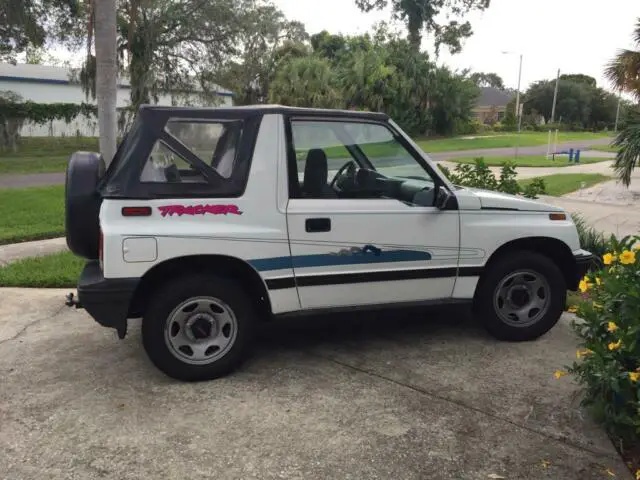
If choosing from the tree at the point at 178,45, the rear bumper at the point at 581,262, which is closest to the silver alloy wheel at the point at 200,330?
the rear bumper at the point at 581,262

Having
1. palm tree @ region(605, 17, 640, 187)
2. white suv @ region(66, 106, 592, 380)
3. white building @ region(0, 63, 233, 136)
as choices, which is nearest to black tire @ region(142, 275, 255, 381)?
white suv @ region(66, 106, 592, 380)

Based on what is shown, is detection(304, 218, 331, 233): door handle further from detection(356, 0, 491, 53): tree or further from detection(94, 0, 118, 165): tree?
detection(356, 0, 491, 53): tree

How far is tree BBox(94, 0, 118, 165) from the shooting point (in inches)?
276

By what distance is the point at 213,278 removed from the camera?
3.81m

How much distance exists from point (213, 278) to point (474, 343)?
6.96ft

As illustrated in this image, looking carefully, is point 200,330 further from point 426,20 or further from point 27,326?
point 426,20

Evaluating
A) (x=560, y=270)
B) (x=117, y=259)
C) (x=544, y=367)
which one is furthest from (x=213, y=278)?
(x=560, y=270)

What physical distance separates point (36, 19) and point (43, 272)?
19.7 m

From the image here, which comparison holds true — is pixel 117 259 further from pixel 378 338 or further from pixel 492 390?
pixel 492 390

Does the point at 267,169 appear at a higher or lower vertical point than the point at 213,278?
higher

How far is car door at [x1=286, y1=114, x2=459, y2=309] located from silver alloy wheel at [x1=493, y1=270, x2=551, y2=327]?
0.49 meters

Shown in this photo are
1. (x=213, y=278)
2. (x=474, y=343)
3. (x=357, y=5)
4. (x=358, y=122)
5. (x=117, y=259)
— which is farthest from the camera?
(x=357, y=5)

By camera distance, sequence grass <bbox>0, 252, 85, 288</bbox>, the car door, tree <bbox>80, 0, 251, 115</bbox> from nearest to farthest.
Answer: the car door
grass <bbox>0, 252, 85, 288</bbox>
tree <bbox>80, 0, 251, 115</bbox>

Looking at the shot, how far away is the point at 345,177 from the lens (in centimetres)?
433
